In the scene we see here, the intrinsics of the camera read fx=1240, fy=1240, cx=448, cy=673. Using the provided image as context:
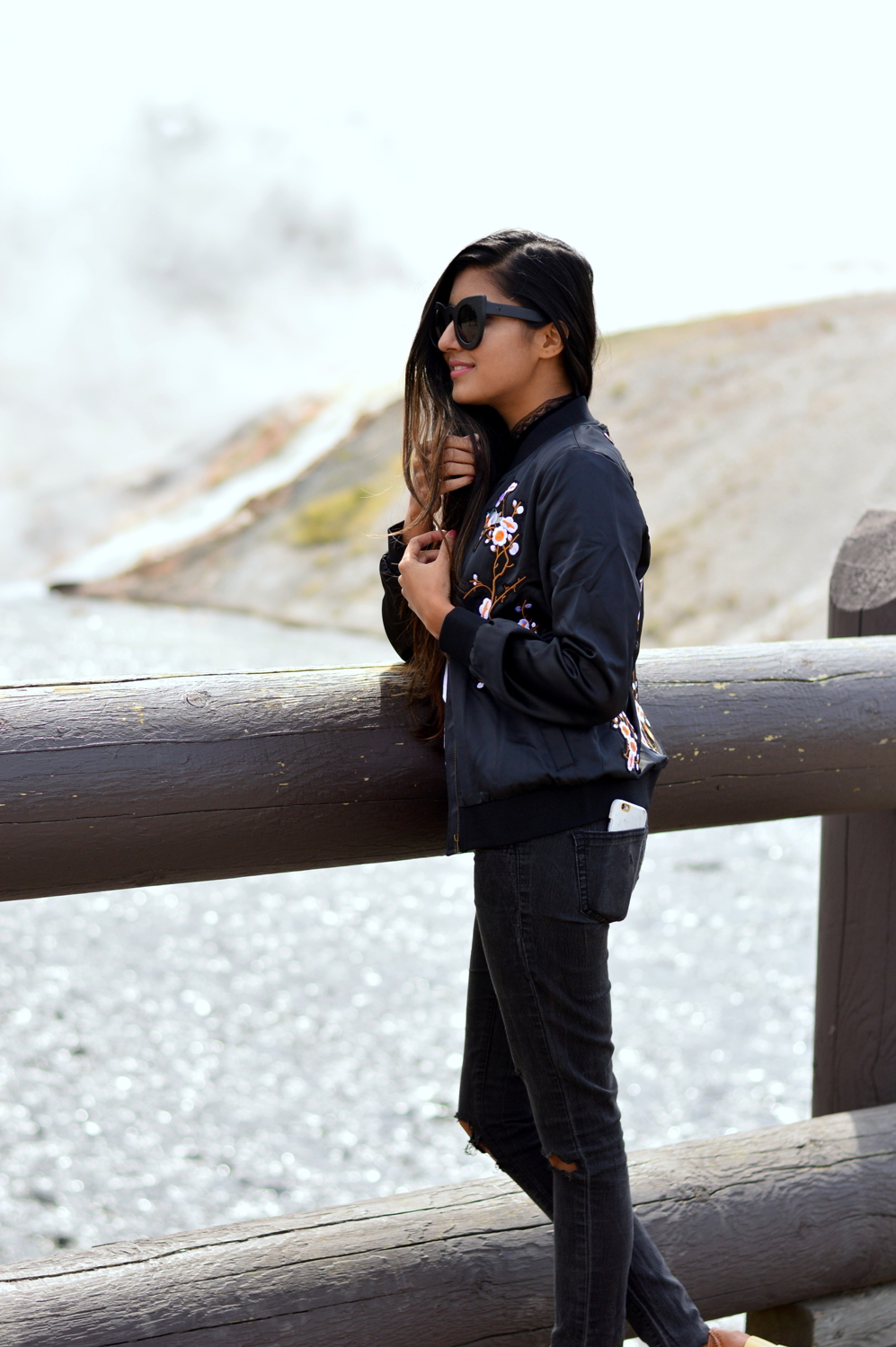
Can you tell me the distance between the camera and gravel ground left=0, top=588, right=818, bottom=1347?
3.85 metres

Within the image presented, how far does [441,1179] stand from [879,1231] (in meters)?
1.89

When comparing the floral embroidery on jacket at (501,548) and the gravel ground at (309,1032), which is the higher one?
the floral embroidery on jacket at (501,548)

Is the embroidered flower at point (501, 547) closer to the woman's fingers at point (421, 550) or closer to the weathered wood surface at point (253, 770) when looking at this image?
the woman's fingers at point (421, 550)

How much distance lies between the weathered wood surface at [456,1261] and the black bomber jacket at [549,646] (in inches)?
30.6

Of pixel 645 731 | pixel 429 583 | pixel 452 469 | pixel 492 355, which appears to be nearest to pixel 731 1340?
pixel 645 731

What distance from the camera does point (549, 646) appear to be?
1.46m

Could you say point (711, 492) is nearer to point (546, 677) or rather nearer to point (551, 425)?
point (551, 425)

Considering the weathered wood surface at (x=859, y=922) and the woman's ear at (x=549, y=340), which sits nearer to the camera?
the woman's ear at (x=549, y=340)

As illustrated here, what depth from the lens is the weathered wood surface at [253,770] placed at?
1.64 metres

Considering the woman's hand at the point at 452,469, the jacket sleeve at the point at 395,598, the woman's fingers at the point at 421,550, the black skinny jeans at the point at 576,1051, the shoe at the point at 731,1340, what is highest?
the woman's hand at the point at 452,469

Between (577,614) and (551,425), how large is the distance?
0.31 m

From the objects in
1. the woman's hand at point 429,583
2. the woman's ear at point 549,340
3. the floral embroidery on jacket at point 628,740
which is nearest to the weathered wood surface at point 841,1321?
the floral embroidery on jacket at point 628,740

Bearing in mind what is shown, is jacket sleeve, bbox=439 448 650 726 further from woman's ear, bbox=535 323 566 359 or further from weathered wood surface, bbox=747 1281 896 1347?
weathered wood surface, bbox=747 1281 896 1347

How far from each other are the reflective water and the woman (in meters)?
2.28
